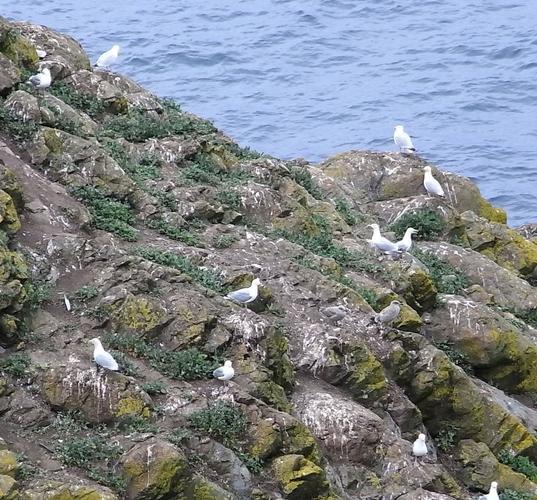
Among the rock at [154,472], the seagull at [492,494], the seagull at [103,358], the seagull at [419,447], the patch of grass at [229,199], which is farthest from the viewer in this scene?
the patch of grass at [229,199]

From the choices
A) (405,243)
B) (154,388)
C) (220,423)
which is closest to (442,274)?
(405,243)

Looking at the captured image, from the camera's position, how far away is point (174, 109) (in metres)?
24.6

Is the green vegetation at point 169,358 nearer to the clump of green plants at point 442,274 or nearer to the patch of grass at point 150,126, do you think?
the patch of grass at point 150,126

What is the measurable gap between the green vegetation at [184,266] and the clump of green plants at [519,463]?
544 cm

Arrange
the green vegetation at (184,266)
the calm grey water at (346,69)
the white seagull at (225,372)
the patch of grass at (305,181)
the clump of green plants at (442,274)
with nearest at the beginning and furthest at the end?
1. the white seagull at (225,372)
2. the green vegetation at (184,266)
3. the clump of green plants at (442,274)
4. the patch of grass at (305,181)
5. the calm grey water at (346,69)

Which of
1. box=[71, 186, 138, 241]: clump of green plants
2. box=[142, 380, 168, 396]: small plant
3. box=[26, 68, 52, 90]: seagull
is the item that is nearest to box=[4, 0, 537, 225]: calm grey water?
box=[26, 68, 52, 90]: seagull

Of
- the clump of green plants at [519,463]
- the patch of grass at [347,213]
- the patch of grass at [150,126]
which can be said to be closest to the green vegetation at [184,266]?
the patch of grass at [150,126]

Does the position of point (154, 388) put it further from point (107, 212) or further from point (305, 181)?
point (305, 181)

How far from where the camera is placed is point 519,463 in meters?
19.5

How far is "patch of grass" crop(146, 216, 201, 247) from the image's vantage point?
19281 millimetres

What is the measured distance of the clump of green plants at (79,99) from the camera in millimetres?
22319

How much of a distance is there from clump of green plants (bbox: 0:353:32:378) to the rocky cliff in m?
0.03

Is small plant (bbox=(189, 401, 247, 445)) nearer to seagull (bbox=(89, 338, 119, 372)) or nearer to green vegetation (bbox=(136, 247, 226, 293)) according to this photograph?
seagull (bbox=(89, 338, 119, 372))

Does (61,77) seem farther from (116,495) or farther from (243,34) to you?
(243,34)
